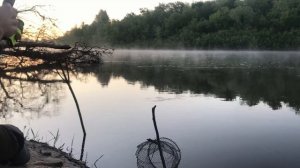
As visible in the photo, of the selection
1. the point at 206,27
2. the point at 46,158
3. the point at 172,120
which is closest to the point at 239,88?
the point at 172,120

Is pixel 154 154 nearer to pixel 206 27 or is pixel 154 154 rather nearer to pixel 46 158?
pixel 46 158

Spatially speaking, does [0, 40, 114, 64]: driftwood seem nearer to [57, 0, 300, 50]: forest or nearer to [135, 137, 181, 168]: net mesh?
[135, 137, 181, 168]: net mesh

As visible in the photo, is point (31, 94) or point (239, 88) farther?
→ point (239, 88)

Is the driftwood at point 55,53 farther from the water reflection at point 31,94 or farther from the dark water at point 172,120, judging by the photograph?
the dark water at point 172,120

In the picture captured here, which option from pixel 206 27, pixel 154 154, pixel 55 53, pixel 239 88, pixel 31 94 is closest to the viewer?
pixel 154 154

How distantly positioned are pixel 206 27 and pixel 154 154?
122 metres

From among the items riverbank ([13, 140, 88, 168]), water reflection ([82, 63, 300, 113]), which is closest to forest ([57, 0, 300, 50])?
Result: water reflection ([82, 63, 300, 113])

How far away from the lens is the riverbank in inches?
294

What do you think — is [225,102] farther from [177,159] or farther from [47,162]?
[47,162]

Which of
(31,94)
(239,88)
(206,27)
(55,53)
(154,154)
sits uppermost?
(206,27)

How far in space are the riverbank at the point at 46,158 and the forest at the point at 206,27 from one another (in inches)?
3765

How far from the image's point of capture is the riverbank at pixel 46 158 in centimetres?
746

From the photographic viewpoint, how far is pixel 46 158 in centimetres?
817

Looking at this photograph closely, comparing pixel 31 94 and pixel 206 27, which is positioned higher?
pixel 206 27
